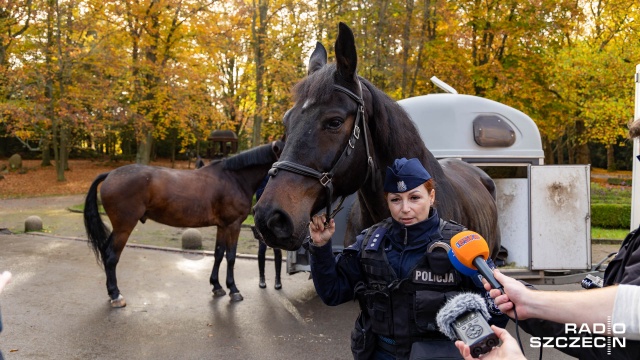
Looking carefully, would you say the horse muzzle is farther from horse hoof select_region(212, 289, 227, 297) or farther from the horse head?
horse hoof select_region(212, 289, 227, 297)

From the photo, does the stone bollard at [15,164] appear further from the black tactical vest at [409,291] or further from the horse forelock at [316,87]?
the black tactical vest at [409,291]

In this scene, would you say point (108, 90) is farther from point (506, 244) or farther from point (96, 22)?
point (506, 244)

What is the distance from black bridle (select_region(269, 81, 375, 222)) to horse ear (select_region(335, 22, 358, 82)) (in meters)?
0.09

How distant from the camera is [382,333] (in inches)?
80.9

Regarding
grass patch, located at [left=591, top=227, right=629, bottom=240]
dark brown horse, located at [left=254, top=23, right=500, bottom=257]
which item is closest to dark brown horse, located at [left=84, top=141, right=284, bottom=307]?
dark brown horse, located at [left=254, top=23, right=500, bottom=257]

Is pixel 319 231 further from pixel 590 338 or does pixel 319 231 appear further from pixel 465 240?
pixel 590 338

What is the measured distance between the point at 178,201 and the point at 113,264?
1177 millimetres

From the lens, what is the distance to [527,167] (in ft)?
20.5

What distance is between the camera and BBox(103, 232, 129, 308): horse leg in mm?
6201

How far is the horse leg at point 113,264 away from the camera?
244 inches

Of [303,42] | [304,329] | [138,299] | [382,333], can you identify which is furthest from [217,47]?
[382,333]

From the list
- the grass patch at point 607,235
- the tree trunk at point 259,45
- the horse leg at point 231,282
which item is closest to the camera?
the horse leg at point 231,282

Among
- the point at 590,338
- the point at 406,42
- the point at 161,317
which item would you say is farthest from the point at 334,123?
the point at 406,42

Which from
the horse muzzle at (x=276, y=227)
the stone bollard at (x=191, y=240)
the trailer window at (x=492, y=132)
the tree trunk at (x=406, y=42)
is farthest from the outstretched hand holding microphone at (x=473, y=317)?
the tree trunk at (x=406, y=42)
